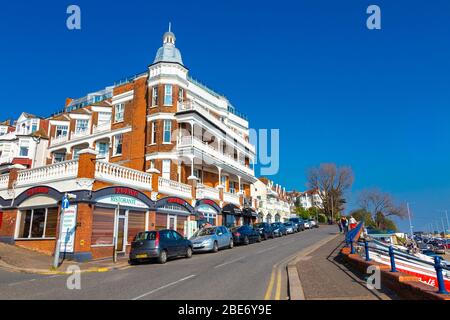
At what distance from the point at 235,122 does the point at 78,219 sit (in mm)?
29989

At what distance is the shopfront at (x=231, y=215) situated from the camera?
106ft

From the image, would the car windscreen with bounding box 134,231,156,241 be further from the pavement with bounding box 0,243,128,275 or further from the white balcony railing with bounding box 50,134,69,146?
the white balcony railing with bounding box 50,134,69,146

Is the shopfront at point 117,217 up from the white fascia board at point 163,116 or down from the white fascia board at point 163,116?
down

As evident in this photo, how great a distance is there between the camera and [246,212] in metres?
37.2

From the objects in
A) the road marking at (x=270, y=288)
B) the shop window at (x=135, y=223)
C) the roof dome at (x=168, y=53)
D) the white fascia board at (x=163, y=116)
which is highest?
the roof dome at (x=168, y=53)

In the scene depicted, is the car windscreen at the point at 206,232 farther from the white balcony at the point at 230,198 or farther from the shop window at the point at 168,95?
the shop window at the point at 168,95

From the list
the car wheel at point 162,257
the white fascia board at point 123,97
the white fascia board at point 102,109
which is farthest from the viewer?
the white fascia board at point 102,109

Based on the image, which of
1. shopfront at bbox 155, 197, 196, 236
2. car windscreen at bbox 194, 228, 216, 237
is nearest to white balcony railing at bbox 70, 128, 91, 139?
shopfront at bbox 155, 197, 196, 236

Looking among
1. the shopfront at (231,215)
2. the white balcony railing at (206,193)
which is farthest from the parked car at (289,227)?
the white balcony railing at (206,193)

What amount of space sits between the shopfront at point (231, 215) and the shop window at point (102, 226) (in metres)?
14.7

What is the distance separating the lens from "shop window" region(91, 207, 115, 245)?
17.3 m
